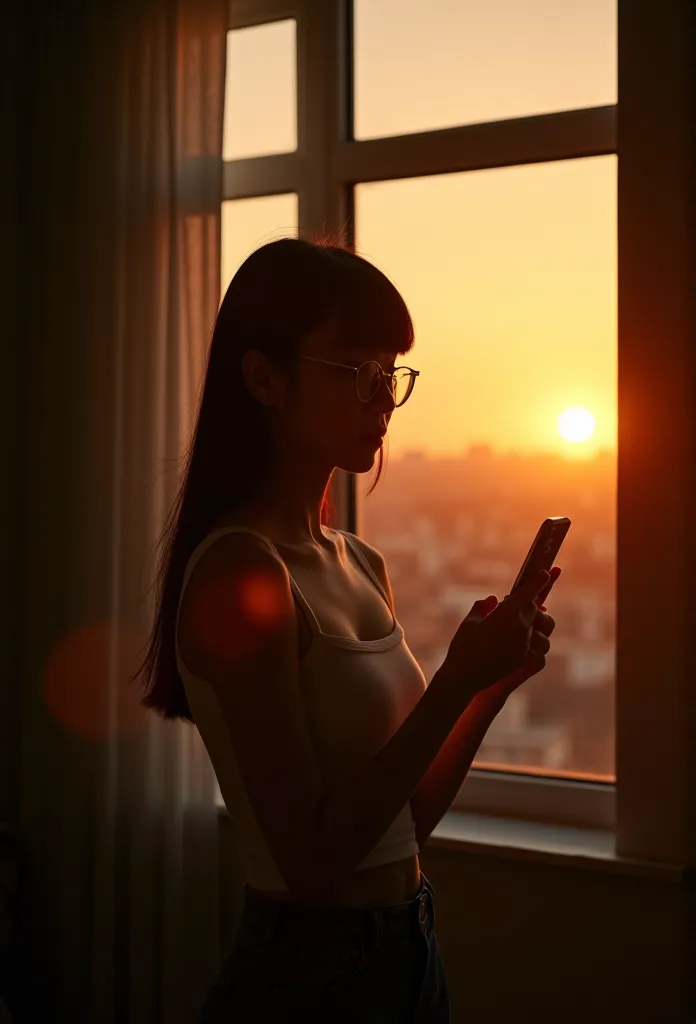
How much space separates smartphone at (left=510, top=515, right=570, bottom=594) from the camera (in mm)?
1196

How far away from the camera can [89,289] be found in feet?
8.13

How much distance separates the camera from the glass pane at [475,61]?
7.34ft

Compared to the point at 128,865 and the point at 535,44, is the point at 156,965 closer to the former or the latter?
the point at 128,865

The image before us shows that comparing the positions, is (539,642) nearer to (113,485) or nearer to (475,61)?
(113,485)

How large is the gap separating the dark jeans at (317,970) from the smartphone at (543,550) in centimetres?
40

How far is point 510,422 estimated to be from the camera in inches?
92.7

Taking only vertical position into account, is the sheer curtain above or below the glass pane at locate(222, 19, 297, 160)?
below

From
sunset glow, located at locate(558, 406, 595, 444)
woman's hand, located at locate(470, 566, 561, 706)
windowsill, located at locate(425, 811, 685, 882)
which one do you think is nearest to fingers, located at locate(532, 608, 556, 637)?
woman's hand, located at locate(470, 566, 561, 706)

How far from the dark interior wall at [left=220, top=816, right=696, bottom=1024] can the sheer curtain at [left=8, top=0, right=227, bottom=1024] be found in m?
0.57

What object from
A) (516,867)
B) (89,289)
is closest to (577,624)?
(516,867)

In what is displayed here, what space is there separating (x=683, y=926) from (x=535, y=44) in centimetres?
185

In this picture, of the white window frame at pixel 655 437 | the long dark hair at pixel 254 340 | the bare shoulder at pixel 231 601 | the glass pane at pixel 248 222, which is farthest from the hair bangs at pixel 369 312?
the glass pane at pixel 248 222

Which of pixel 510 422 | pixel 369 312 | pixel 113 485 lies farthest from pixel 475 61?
pixel 369 312

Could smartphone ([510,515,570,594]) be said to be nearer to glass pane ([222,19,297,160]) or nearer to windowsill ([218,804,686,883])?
windowsill ([218,804,686,883])
